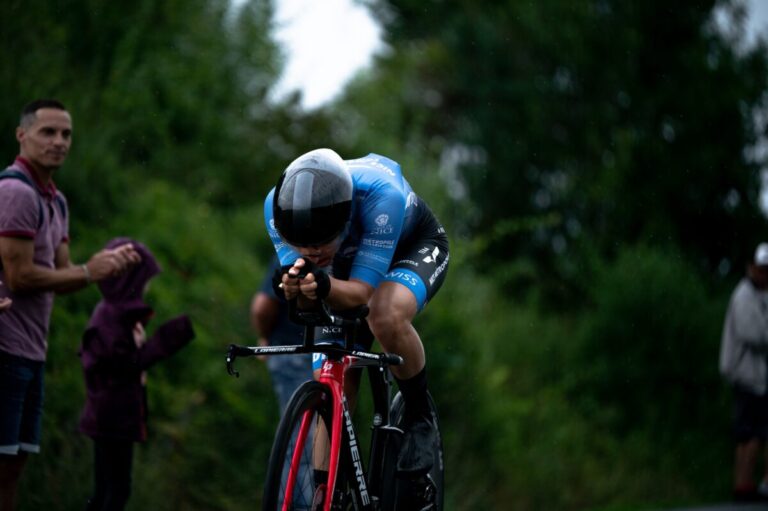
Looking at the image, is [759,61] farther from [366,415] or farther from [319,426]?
[319,426]

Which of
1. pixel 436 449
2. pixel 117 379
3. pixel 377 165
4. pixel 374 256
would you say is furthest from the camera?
pixel 117 379

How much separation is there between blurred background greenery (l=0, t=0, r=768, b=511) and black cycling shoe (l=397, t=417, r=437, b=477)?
10.4ft

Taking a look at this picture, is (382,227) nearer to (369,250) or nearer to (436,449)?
(369,250)

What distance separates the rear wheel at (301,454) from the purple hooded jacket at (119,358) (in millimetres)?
1640

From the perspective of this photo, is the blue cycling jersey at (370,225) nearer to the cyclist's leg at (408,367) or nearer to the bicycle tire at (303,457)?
the cyclist's leg at (408,367)

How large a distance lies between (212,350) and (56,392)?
78.0 inches

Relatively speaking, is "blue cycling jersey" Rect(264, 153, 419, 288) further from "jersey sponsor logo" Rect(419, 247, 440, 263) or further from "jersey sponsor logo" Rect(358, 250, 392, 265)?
"jersey sponsor logo" Rect(419, 247, 440, 263)

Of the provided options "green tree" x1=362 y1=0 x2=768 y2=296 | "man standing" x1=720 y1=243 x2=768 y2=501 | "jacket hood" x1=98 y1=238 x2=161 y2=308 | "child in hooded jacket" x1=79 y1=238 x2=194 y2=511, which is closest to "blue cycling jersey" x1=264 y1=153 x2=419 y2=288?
"child in hooded jacket" x1=79 y1=238 x2=194 y2=511

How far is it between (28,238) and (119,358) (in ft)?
3.07

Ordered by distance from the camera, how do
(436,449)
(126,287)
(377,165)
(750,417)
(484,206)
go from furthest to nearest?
(484,206) → (750,417) → (126,287) → (436,449) → (377,165)

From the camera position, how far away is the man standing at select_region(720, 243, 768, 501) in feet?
40.3

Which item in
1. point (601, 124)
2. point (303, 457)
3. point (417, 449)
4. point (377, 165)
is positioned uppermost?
point (601, 124)

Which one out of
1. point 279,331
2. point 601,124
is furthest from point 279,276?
point 601,124

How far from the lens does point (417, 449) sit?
20.8 ft
